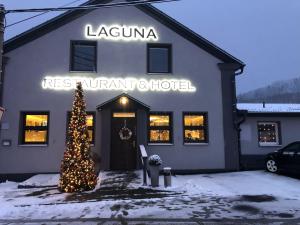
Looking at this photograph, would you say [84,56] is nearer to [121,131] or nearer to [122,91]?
[122,91]

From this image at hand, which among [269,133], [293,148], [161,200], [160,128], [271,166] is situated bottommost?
[161,200]

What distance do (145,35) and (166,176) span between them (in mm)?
7570

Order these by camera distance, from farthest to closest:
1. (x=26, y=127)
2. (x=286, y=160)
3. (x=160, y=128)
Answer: (x=160, y=128) → (x=26, y=127) → (x=286, y=160)

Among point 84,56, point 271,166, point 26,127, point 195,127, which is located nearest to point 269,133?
point 271,166

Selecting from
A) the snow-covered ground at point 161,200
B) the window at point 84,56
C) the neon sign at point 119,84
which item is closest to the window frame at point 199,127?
the neon sign at point 119,84

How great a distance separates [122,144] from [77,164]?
14.0ft

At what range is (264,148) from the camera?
1695 centimetres

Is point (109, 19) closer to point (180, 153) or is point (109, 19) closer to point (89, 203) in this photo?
point (180, 153)

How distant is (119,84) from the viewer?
15516 mm

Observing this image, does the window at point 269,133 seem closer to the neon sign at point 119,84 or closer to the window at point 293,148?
the window at point 293,148

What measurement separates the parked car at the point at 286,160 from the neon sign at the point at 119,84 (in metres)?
4.86

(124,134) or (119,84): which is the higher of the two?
(119,84)

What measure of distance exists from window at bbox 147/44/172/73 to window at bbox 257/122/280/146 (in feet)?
19.2

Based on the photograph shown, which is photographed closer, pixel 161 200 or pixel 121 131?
pixel 161 200
